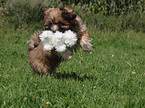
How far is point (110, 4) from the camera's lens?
10.8 metres

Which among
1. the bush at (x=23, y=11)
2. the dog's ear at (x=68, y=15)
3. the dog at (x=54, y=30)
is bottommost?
the bush at (x=23, y=11)

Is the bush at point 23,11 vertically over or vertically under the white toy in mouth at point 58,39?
under

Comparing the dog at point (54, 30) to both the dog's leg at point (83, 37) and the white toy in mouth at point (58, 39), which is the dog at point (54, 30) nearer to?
the dog's leg at point (83, 37)

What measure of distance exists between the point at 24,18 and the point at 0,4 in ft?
8.45

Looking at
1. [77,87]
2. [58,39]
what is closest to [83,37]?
[58,39]

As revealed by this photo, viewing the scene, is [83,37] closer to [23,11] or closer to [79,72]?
[79,72]

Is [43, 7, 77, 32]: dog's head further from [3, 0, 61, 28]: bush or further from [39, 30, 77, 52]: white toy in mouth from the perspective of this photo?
[3, 0, 61, 28]: bush

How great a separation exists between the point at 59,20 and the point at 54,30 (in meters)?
0.17

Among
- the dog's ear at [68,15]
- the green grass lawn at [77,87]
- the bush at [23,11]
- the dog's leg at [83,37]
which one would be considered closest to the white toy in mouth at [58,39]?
the dog's ear at [68,15]

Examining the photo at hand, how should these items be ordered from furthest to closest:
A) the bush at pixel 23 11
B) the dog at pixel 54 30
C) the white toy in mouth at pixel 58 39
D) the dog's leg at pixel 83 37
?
1. the bush at pixel 23 11
2. the dog's leg at pixel 83 37
3. the dog at pixel 54 30
4. the white toy in mouth at pixel 58 39

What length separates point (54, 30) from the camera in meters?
2.80

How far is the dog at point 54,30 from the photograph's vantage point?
9.37 ft

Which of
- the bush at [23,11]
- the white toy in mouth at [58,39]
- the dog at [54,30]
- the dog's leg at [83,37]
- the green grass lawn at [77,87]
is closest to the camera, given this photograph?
the green grass lawn at [77,87]

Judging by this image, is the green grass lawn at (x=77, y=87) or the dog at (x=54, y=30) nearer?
the green grass lawn at (x=77, y=87)
